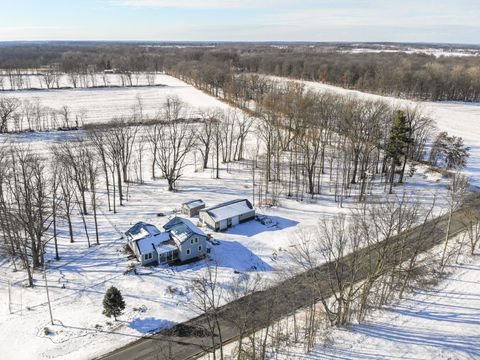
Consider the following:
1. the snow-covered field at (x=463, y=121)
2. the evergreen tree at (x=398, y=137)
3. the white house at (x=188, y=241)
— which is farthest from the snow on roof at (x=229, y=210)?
the snow-covered field at (x=463, y=121)

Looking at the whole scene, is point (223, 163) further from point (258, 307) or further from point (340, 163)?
point (258, 307)

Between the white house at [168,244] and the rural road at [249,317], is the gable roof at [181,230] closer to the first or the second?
the white house at [168,244]

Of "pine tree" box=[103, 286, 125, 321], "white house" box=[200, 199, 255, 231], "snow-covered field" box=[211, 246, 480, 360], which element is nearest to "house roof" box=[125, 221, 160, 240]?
"white house" box=[200, 199, 255, 231]

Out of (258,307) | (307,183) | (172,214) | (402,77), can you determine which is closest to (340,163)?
(307,183)

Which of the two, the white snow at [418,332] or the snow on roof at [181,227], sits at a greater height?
the snow on roof at [181,227]

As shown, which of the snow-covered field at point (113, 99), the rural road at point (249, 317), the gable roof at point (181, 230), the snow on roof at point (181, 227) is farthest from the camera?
the snow-covered field at point (113, 99)

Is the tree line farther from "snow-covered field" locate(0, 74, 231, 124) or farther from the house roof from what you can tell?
"snow-covered field" locate(0, 74, 231, 124)

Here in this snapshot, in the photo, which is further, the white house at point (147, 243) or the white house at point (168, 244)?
the white house at point (168, 244)

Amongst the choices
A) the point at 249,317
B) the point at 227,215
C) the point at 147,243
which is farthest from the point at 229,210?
the point at 249,317
